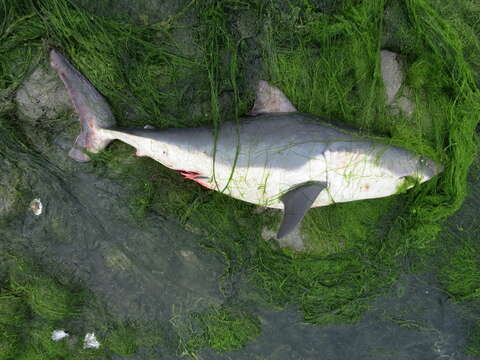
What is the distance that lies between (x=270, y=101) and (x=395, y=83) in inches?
50.2

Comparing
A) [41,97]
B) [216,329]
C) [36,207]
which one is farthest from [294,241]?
[41,97]

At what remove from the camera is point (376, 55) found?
9.77ft

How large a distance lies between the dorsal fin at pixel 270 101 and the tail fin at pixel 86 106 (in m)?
1.37

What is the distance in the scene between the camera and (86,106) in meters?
2.93

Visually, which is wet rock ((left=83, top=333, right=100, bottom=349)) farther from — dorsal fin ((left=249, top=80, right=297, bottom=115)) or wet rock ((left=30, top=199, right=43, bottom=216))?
dorsal fin ((left=249, top=80, right=297, bottom=115))

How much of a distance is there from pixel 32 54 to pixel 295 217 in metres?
2.82

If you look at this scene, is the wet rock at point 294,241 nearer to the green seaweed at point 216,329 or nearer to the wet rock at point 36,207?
the green seaweed at point 216,329

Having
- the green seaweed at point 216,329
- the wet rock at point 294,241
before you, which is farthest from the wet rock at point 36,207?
the wet rock at point 294,241

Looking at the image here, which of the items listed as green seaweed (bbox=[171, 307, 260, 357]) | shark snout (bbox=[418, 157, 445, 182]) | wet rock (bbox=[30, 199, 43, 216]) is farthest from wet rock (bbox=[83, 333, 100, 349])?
shark snout (bbox=[418, 157, 445, 182])

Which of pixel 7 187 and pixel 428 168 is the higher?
pixel 428 168

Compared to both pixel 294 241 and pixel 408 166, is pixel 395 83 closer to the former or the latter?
pixel 408 166

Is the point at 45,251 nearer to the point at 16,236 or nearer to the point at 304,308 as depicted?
the point at 16,236

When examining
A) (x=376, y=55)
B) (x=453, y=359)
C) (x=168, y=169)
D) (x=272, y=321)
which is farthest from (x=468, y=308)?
(x=168, y=169)

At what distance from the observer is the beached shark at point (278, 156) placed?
8.89 ft
